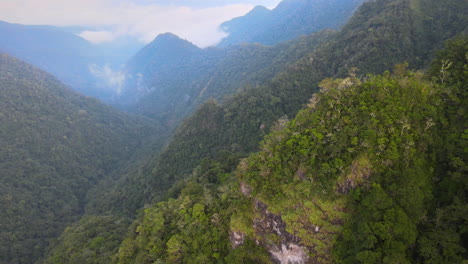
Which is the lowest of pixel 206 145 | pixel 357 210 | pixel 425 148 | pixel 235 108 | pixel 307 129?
pixel 206 145

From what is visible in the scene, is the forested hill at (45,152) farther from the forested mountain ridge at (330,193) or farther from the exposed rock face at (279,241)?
→ the exposed rock face at (279,241)

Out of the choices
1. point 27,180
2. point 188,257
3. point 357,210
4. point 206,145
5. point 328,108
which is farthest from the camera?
point 27,180

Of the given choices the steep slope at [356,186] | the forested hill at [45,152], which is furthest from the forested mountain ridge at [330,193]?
the forested hill at [45,152]

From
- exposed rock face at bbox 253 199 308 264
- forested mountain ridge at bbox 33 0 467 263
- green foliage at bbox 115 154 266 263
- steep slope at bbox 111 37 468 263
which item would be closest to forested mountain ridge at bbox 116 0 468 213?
forested mountain ridge at bbox 33 0 467 263

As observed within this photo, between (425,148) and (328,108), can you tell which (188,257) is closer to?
(328,108)

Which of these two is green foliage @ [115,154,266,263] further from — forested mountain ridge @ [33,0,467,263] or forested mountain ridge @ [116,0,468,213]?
forested mountain ridge @ [116,0,468,213]

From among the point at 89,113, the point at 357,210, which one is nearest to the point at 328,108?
the point at 357,210

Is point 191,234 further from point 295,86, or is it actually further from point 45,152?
point 45,152
